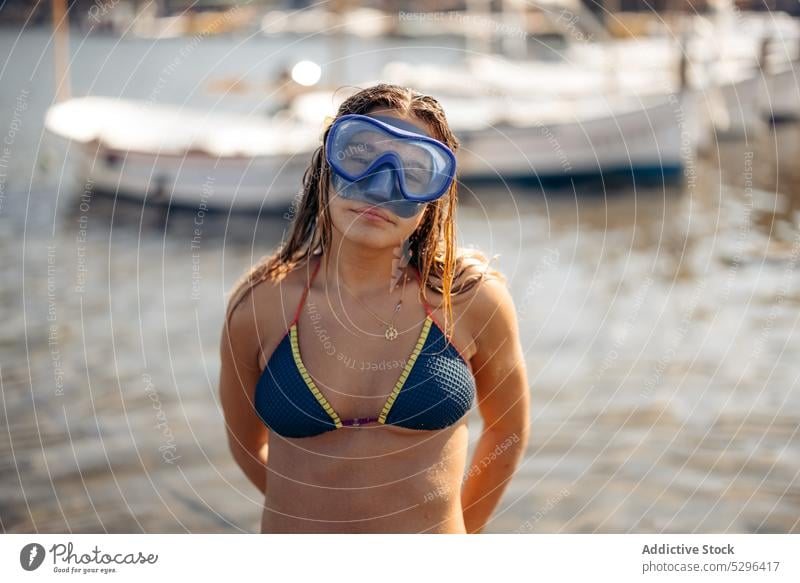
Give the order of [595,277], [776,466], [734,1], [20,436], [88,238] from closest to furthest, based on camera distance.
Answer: [776,466] → [20,436] → [595,277] → [88,238] → [734,1]

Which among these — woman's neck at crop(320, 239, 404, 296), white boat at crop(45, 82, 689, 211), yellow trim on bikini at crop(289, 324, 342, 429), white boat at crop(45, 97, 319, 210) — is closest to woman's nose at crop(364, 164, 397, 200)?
woman's neck at crop(320, 239, 404, 296)

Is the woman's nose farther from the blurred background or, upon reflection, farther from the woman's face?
the blurred background

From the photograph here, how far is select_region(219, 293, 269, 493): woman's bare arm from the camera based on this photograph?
2879mm

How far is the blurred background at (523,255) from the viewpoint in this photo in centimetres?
651

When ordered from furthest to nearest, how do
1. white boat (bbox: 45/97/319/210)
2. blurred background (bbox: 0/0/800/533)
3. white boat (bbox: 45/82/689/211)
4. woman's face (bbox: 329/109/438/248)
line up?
white boat (bbox: 45/82/689/211) → white boat (bbox: 45/97/319/210) → blurred background (bbox: 0/0/800/533) → woman's face (bbox: 329/109/438/248)

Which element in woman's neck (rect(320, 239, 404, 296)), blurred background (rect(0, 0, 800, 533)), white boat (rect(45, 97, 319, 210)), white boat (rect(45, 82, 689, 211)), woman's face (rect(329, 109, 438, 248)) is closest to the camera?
woman's face (rect(329, 109, 438, 248))

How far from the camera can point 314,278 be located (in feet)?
9.59

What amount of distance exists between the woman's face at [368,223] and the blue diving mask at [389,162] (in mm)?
18

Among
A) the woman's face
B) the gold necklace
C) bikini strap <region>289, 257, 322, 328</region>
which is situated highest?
the woman's face

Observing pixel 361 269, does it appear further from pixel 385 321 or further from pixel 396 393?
pixel 396 393

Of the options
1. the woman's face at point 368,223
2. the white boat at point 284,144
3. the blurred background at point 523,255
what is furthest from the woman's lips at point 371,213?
the white boat at point 284,144
